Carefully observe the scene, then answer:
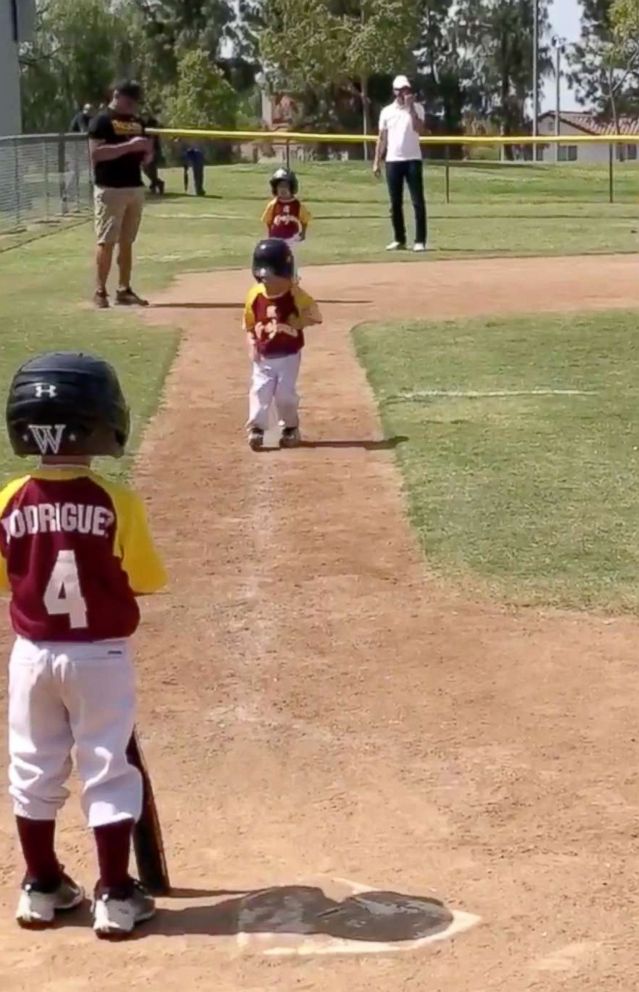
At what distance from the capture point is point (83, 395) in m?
3.48

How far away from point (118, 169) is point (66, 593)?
10.7m

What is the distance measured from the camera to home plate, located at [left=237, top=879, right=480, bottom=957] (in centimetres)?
354

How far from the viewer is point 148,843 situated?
12.4 ft

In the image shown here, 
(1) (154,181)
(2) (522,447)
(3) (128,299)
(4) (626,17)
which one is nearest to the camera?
(2) (522,447)

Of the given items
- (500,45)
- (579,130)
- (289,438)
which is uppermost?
(500,45)

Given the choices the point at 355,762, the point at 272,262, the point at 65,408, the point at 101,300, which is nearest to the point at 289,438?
the point at 272,262

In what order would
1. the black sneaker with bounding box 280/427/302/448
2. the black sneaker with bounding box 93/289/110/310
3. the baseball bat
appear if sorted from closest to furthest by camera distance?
the baseball bat
the black sneaker with bounding box 280/427/302/448
the black sneaker with bounding box 93/289/110/310

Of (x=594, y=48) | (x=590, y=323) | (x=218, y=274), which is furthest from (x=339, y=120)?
(x=590, y=323)

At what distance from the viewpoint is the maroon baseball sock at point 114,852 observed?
358 centimetres

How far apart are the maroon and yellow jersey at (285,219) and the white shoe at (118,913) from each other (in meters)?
10.2

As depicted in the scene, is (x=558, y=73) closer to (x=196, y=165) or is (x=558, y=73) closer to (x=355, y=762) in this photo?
(x=196, y=165)

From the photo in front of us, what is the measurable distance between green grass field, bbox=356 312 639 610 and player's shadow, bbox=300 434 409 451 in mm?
64

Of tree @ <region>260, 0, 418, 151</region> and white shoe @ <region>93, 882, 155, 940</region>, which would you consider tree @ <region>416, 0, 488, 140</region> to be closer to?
tree @ <region>260, 0, 418, 151</region>

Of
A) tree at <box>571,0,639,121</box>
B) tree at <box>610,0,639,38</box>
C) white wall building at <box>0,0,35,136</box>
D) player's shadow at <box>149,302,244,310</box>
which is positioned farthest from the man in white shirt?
tree at <box>571,0,639,121</box>
